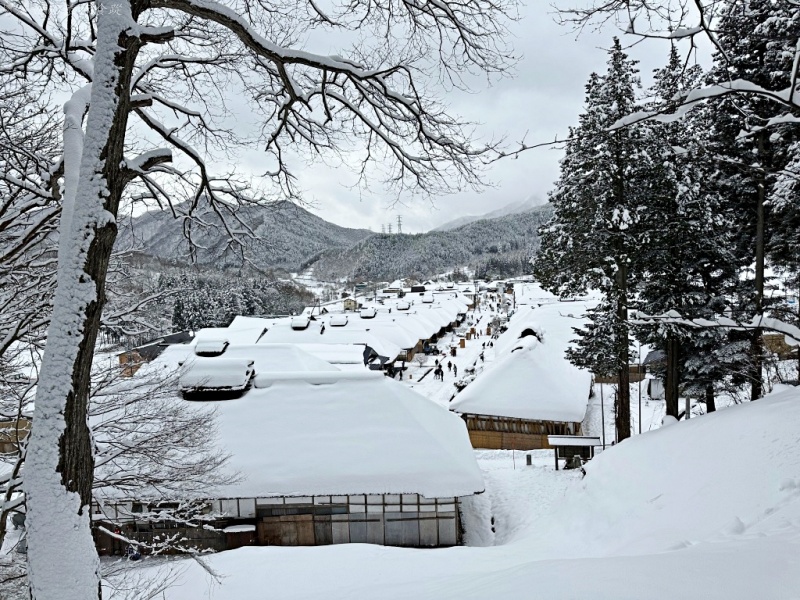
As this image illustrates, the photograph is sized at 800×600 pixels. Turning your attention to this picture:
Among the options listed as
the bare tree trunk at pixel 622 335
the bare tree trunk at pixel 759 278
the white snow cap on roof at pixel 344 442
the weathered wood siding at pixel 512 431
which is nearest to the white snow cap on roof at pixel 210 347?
the white snow cap on roof at pixel 344 442

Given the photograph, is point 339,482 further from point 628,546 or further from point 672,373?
point 672,373

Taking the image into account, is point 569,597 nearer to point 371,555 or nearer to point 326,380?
point 371,555

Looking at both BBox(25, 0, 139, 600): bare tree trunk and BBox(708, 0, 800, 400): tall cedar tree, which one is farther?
BBox(708, 0, 800, 400): tall cedar tree

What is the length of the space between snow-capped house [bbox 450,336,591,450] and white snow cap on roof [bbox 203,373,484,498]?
894cm

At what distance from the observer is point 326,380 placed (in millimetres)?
14914

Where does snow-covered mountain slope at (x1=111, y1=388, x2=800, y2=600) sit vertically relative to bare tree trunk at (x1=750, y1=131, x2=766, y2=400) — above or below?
below

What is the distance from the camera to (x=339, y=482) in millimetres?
11984

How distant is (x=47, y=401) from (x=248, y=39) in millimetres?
3169

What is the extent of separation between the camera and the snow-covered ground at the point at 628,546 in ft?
15.3

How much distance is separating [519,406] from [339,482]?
13.3 metres

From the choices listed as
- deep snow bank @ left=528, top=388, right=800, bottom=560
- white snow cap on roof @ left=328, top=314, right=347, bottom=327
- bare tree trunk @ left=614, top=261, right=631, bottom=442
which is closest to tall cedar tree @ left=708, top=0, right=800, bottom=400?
bare tree trunk @ left=614, top=261, right=631, bottom=442

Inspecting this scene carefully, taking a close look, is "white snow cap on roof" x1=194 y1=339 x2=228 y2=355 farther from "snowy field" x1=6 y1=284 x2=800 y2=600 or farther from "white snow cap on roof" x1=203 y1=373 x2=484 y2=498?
"snowy field" x1=6 y1=284 x2=800 y2=600

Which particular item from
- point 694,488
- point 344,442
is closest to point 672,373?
point 694,488

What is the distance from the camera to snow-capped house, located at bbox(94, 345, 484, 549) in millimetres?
11977
